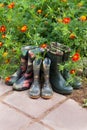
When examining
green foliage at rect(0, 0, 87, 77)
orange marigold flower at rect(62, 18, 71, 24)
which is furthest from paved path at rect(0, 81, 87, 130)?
orange marigold flower at rect(62, 18, 71, 24)

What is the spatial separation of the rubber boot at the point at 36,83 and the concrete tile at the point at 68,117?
0.80 ft

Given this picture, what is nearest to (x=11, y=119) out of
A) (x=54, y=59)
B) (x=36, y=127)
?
(x=36, y=127)

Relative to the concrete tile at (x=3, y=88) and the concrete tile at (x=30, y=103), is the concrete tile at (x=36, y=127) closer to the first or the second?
the concrete tile at (x=30, y=103)

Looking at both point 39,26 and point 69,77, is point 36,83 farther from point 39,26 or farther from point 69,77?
point 39,26

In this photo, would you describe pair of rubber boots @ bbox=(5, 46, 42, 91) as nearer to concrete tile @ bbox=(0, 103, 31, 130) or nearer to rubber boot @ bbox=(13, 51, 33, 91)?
rubber boot @ bbox=(13, 51, 33, 91)

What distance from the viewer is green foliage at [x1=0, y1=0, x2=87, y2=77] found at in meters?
2.99

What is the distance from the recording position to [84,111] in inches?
103

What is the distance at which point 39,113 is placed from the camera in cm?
256

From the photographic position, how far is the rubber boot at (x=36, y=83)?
9.05ft

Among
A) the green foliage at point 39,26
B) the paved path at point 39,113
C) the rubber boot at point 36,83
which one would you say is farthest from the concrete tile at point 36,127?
the green foliage at point 39,26

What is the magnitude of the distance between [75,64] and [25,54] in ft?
1.52

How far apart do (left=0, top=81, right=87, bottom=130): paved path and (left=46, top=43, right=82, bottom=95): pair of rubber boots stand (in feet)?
0.27

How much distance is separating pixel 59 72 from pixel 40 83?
200 millimetres

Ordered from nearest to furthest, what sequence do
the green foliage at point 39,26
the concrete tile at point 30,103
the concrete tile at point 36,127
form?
1. the concrete tile at point 36,127
2. the concrete tile at point 30,103
3. the green foliage at point 39,26
